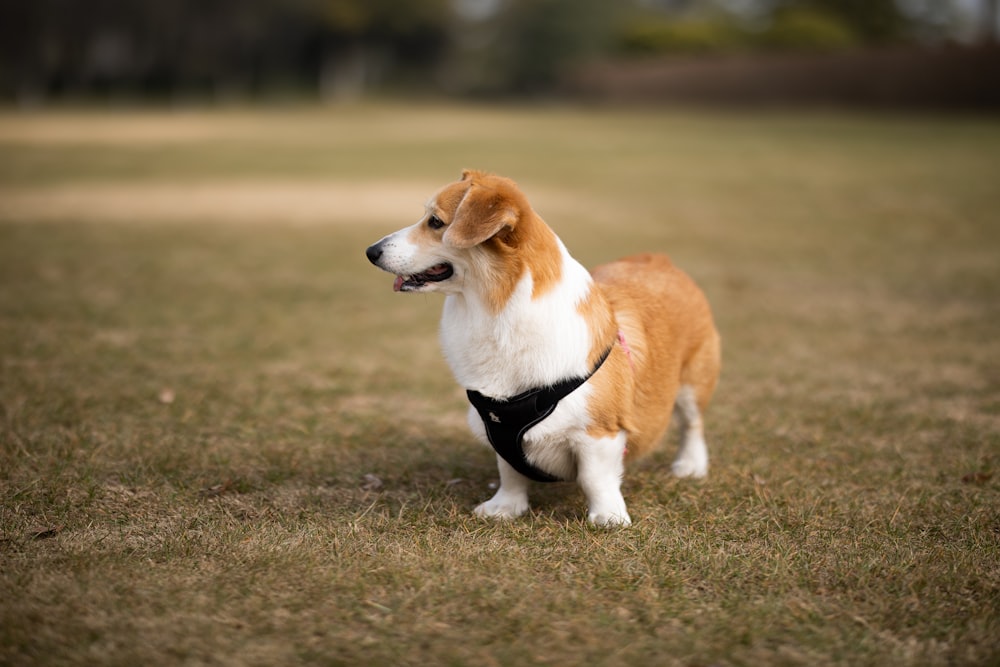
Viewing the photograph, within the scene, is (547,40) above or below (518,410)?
above

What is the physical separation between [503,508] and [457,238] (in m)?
1.22

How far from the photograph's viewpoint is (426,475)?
4.40 metres

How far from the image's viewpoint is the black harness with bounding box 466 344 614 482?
3451 millimetres

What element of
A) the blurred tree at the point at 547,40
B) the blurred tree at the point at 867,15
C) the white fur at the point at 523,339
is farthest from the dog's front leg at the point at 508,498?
the blurred tree at the point at 547,40

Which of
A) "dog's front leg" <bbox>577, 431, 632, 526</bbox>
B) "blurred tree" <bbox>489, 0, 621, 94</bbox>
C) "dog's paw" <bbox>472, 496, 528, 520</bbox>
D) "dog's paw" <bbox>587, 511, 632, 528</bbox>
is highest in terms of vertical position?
"blurred tree" <bbox>489, 0, 621, 94</bbox>

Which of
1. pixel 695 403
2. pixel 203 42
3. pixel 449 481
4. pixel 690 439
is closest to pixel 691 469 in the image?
pixel 690 439

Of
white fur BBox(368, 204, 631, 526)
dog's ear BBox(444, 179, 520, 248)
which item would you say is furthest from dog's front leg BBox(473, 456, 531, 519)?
dog's ear BBox(444, 179, 520, 248)

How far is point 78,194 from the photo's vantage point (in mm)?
15352

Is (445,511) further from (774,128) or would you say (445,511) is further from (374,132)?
(374,132)

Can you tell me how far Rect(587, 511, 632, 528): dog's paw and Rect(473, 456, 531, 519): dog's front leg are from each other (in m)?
0.32

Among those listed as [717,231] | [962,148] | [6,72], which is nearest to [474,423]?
[717,231]

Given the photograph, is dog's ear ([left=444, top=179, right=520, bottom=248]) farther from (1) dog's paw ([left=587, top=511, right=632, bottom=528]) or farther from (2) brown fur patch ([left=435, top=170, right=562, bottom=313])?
(1) dog's paw ([left=587, top=511, right=632, bottom=528])

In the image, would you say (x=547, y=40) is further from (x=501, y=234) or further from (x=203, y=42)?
(x=501, y=234)

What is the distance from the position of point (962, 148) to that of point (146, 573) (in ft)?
73.0
